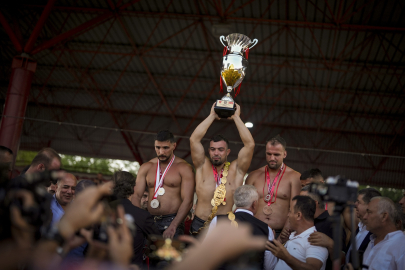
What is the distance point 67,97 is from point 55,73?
6.30ft

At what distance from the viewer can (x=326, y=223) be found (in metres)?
4.41

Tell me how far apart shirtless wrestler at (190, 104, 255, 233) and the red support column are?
22.3 feet

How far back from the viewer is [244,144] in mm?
5371

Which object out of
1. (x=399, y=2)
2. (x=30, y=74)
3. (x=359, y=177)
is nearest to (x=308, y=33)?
(x=399, y=2)

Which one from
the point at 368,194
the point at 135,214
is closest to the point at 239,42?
the point at 368,194

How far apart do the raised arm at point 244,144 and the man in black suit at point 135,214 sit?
1.87 metres

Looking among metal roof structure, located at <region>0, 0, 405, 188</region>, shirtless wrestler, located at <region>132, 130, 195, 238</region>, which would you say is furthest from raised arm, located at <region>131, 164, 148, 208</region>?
metal roof structure, located at <region>0, 0, 405, 188</region>

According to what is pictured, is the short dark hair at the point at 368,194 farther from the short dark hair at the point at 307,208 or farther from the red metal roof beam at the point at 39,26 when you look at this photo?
the red metal roof beam at the point at 39,26

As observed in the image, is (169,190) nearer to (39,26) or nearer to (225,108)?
(225,108)

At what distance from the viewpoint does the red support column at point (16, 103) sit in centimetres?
1033

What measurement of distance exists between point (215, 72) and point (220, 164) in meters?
9.70

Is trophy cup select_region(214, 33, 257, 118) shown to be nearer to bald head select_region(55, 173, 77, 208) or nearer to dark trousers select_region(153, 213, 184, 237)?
dark trousers select_region(153, 213, 184, 237)

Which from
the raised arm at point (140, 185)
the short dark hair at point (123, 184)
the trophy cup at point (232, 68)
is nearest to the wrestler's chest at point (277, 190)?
the trophy cup at point (232, 68)

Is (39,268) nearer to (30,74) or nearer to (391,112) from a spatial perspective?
(30,74)
